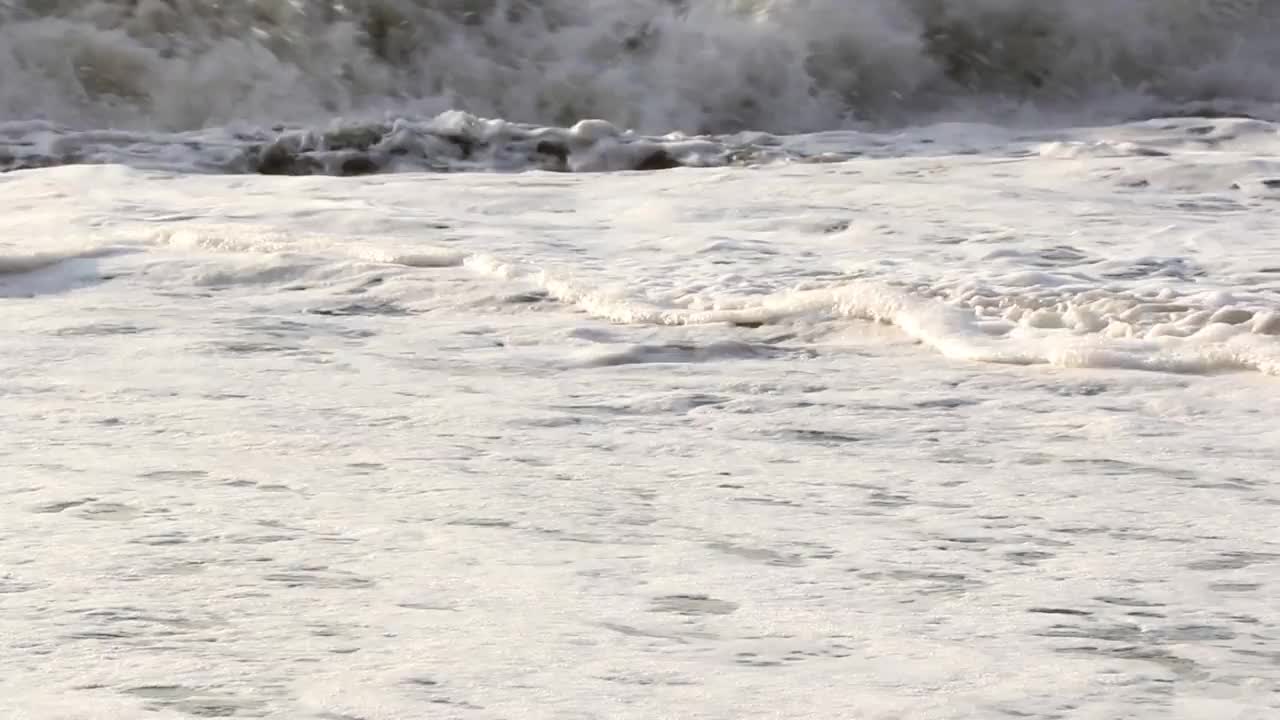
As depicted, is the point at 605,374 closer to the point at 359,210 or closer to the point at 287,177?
the point at 359,210

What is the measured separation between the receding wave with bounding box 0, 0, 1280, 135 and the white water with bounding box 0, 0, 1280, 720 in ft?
1.82

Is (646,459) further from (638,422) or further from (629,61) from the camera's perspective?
(629,61)

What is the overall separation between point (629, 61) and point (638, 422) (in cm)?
473

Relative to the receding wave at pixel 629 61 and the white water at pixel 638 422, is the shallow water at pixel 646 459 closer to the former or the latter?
the white water at pixel 638 422

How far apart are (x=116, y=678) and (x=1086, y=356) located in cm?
189

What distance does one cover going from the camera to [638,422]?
2.83 metres

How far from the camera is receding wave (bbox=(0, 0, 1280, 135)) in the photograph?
7215mm

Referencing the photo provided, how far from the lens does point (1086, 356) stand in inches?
123

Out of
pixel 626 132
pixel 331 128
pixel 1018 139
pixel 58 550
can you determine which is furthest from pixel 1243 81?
pixel 58 550

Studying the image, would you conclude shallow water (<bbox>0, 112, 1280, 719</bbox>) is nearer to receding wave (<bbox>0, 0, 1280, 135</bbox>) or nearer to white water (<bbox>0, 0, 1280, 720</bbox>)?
white water (<bbox>0, 0, 1280, 720</bbox>)

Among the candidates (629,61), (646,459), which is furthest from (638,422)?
(629,61)

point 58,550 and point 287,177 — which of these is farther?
point 287,177

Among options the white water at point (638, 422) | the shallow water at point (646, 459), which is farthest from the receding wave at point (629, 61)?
the shallow water at point (646, 459)

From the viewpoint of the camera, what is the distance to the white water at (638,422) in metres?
1.79
